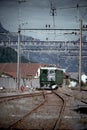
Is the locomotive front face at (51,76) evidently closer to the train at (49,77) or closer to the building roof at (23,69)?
the train at (49,77)

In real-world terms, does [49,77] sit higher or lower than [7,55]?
lower

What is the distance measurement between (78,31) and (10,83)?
373 inches

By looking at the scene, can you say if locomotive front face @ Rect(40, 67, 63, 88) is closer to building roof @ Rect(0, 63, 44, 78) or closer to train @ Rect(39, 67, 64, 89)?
train @ Rect(39, 67, 64, 89)

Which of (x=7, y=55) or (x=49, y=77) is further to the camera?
(x=7, y=55)

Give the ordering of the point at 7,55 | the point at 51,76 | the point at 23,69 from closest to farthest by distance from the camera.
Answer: the point at 51,76 → the point at 23,69 → the point at 7,55

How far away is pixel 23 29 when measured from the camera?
28.0m

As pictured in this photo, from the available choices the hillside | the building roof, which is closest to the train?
the building roof

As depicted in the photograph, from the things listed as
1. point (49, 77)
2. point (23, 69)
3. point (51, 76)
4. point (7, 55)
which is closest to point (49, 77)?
point (49, 77)

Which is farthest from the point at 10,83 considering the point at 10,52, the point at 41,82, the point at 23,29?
the point at 10,52

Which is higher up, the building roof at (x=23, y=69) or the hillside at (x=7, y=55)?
the hillside at (x=7, y=55)

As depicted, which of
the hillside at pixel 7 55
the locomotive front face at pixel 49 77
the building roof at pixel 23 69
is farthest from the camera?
the hillside at pixel 7 55

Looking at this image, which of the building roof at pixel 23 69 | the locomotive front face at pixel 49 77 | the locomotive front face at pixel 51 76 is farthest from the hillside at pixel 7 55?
the locomotive front face at pixel 51 76

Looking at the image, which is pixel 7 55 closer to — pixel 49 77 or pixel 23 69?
pixel 23 69

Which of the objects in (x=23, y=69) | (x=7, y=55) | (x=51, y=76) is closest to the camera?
(x=51, y=76)
